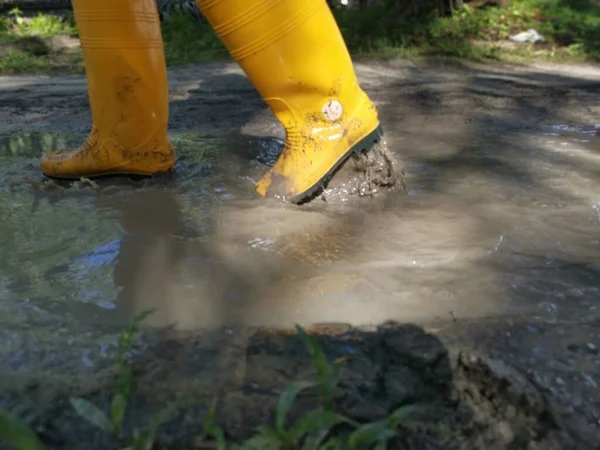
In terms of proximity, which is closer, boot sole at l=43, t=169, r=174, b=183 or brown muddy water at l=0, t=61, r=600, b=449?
brown muddy water at l=0, t=61, r=600, b=449

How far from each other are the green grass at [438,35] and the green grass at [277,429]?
464 cm

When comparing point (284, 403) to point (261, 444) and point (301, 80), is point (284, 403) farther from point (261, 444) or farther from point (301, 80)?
point (301, 80)

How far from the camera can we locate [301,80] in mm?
1765

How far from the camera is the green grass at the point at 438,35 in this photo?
17.5ft

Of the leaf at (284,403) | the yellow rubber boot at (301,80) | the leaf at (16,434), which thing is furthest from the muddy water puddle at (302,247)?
the leaf at (16,434)

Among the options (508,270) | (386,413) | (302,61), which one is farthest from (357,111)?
(386,413)

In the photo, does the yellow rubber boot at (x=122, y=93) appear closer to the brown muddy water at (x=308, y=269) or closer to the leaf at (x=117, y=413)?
the brown muddy water at (x=308, y=269)

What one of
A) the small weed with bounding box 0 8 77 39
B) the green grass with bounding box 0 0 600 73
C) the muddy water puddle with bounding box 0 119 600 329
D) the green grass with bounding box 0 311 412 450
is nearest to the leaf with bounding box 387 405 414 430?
the green grass with bounding box 0 311 412 450

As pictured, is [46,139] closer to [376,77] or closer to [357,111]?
[357,111]

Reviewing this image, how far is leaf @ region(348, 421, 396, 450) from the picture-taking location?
84cm

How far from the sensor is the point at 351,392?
0.97 meters

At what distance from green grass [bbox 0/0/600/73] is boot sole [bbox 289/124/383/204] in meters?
3.54

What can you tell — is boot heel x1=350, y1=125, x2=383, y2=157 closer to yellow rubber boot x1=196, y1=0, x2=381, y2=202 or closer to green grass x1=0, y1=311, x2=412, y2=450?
yellow rubber boot x1=196, y1=0, x2=381, y2=202

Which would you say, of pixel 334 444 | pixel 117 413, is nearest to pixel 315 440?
pixel 334 444
